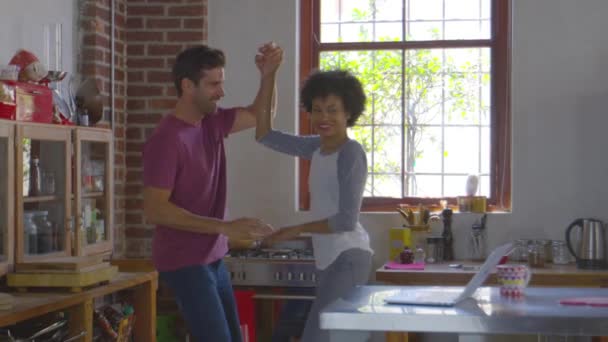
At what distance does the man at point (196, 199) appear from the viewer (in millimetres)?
3486

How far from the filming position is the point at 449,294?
2.93 meters

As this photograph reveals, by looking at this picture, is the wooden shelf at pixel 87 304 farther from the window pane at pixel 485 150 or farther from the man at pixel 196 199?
the window pane at pixel 485 150

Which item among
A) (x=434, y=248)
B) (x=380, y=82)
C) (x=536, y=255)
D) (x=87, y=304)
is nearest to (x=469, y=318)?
(x=87, y=304)

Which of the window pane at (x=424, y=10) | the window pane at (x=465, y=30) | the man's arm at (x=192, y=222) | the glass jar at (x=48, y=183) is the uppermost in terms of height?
the window pane at (x=424, y=10)

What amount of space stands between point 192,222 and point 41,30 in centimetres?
181

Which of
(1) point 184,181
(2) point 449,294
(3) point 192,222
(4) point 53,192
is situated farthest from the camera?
(4) point 53,192

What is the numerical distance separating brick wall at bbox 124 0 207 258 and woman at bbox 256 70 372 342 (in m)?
1.93

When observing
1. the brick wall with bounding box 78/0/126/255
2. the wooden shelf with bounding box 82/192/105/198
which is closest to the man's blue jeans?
the wooden shelf with bounding box 82/192/105/198

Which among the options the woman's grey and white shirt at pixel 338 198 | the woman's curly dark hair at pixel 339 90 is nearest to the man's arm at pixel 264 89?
the woman's curly dark hair at pixel 339 90

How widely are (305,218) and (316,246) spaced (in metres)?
2.19

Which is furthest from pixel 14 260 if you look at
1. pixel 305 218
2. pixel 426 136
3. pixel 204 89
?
pixel 426 136

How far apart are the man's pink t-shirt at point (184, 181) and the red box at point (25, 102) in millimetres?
733

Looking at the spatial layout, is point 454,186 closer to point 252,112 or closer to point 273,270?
point 273,270

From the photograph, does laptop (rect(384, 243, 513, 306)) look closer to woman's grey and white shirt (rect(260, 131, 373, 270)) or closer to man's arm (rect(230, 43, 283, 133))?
woman's grey and white shirt (rect(260, 131, 373, 270))
